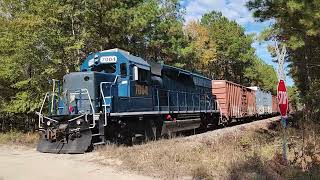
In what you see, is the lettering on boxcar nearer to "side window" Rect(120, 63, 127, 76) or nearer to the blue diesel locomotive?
the blue diesel locomotive

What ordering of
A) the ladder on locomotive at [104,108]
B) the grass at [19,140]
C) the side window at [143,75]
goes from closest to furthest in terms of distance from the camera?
1. the ladder on locomotive at [104,108]
2. the side window at [143,75]
3. the grass at [19,140]

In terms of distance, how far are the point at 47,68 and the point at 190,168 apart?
14500 millimetres

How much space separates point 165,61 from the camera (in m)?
40.2

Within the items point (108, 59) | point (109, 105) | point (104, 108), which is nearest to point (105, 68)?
point (108, 59)

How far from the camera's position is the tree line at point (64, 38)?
863 inches

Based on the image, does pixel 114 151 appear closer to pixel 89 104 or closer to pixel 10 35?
pixel 89 104

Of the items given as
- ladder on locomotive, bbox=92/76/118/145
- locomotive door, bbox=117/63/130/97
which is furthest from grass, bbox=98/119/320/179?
locomotive door, bbox=117/63/130/97

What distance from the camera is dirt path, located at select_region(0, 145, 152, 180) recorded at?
33.0 ft

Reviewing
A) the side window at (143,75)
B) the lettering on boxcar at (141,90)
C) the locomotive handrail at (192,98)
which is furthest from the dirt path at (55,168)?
the locomotive handrail at (192,98)

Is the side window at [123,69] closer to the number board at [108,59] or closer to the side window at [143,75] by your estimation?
the number board at [108,59]

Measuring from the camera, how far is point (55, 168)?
1117 centimetres

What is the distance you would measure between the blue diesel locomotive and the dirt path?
1.10 metres

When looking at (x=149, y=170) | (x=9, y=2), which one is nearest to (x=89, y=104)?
(x=149, y=170)

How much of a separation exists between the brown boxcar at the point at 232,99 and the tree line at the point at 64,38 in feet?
22.8
